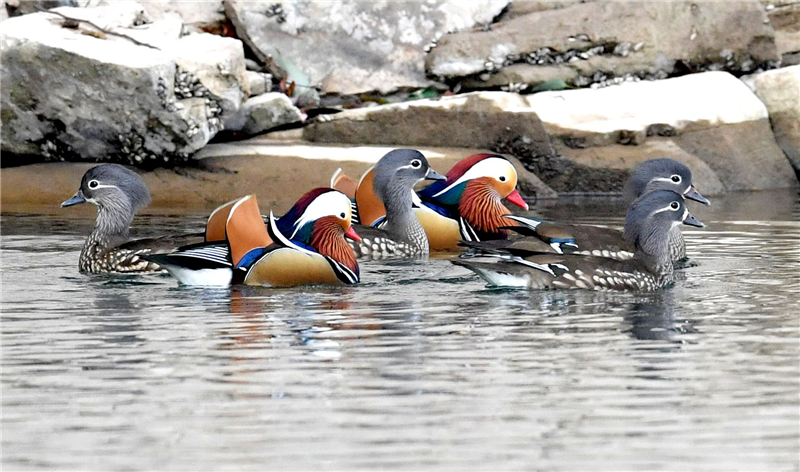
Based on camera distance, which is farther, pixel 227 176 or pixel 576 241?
pixel 227 176

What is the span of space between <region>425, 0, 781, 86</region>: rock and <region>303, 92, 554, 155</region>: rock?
47.9 inches

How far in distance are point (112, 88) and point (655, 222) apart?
7.25 metres

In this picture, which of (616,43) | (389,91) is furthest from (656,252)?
(616,43)

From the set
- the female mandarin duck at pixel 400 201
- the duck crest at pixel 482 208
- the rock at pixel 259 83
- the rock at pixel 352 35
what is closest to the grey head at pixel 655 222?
the female mandarin duck at pixel 400 201

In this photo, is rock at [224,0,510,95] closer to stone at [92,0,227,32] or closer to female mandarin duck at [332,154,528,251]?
stone at [92,0,227,32]

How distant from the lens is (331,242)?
8594 millimetres

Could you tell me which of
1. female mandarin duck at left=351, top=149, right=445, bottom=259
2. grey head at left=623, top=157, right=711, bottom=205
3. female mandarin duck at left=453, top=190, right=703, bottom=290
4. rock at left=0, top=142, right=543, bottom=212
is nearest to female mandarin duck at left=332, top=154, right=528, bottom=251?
female mandarin duck at left=351, top=149, right=445, bottom=259

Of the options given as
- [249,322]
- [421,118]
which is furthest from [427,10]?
[249,322]

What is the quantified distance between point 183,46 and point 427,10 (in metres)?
3.92

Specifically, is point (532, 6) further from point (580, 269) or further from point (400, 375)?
point (400, 375)

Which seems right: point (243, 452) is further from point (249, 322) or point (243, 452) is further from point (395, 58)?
point (395, 58)

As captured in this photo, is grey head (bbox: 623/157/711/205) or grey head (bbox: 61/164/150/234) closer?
grey head (bbox: 61/164/150/234)

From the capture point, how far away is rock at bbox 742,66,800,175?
17.3m

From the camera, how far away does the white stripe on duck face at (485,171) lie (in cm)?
1159
